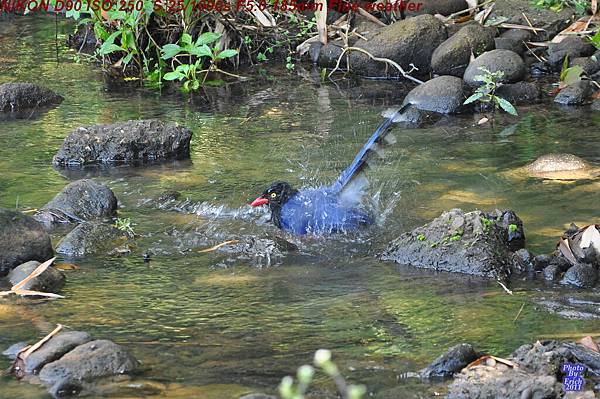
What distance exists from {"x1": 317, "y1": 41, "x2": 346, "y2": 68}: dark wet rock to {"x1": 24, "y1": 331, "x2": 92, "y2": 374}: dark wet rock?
8.01 meters

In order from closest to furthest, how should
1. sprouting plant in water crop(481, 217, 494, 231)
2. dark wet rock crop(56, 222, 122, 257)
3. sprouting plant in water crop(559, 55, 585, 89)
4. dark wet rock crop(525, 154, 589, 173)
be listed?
sprouting plant in water crop(481, 217, 494, 231) → dark wet rock crop(56, 222, 122, 257) → dark wet rock crop(525, 154, 589, 173) → sprouting plant in water crop(559, 55, 585, 89)

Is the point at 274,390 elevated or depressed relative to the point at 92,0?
depressed

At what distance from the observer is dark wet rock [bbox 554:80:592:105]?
10.4 metres

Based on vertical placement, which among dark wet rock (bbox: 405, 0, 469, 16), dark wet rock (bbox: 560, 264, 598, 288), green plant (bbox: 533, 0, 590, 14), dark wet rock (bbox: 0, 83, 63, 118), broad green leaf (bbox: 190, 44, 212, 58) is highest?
green plant (bbox: 533, 0, 590, 14)

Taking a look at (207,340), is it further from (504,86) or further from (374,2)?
(374,2)

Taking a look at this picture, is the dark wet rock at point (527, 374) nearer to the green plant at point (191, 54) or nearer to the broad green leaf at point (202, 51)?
the green plant at point (191, 54)

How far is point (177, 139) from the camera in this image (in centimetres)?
886

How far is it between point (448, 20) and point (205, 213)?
6048 mm

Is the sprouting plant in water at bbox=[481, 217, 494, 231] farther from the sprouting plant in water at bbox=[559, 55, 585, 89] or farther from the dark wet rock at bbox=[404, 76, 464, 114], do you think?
the sprouting plant in water at bbox=[559, 55, 585, 89]

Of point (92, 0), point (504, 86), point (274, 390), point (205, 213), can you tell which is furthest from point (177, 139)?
point (274, 390)

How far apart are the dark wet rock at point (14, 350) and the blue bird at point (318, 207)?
2452 mm

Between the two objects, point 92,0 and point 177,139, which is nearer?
point 177,139

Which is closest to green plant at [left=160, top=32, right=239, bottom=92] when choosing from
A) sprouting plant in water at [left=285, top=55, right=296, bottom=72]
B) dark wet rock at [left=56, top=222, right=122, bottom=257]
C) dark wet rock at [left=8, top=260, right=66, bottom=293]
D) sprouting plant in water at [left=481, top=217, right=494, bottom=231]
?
sprouting plant in water at [left=285, top=55, right=296, bottom=72]

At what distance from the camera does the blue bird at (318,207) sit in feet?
22.8
